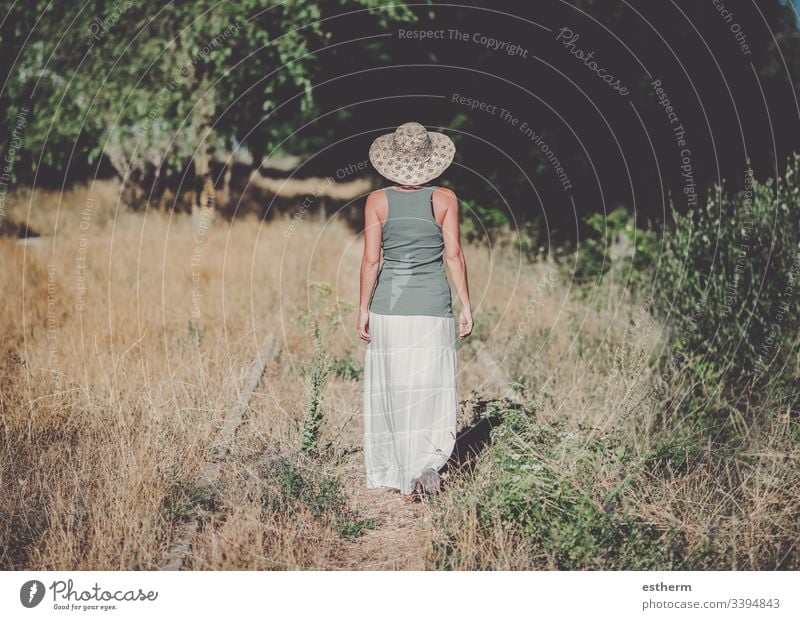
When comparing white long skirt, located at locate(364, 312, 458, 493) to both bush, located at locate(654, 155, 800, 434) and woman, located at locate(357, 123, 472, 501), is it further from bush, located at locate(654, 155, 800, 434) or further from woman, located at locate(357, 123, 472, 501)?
bush, located at locate(654, 155, 800, 434)

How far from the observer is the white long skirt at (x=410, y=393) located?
5027 millimetres

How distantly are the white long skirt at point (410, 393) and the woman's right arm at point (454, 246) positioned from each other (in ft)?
0.40

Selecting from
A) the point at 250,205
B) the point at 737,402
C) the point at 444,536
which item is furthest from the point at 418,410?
the point at 250,205

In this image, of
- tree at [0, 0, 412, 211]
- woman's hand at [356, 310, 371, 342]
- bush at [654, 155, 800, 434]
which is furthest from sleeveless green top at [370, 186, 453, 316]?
tree at [0, 0, 412, 211]

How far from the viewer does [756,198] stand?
22.5 ft

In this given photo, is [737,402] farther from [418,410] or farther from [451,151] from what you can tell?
[451,151]

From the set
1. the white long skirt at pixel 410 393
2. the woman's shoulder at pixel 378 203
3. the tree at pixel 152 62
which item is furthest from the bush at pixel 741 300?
the tree at pixel 152 62

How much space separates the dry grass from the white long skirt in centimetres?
37
